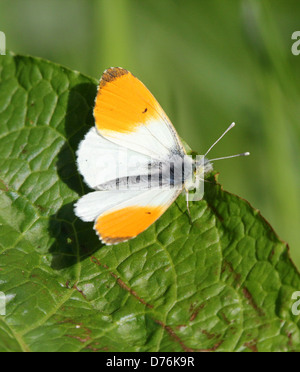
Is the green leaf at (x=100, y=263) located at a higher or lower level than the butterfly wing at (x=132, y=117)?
lower

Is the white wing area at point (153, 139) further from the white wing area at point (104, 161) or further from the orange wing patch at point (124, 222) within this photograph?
the orange wing patch at point (124, 222)

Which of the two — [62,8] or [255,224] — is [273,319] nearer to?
[255,224]

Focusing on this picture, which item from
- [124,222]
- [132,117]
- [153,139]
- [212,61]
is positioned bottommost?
[124,222]

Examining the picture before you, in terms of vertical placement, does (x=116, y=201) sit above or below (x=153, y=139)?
below

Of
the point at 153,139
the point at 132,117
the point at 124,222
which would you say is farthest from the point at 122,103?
the point at 124,222

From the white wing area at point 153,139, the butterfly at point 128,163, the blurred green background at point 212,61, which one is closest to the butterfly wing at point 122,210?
the butterfly at point 128,163

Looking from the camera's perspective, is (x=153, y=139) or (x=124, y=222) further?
(x=153, y=139)

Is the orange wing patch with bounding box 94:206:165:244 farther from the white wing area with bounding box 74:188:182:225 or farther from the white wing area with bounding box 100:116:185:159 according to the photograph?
the white wing area with bounding box 100:116:185:159

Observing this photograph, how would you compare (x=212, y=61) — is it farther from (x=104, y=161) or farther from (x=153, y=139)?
(x=104, y=161)

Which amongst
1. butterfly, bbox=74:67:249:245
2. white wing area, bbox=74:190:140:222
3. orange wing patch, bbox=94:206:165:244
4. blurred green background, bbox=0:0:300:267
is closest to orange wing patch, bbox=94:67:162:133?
butterfly, bbox=74:67:249:245
